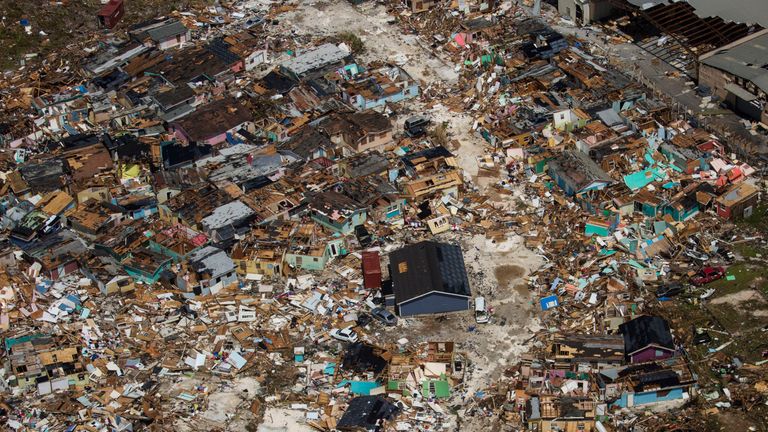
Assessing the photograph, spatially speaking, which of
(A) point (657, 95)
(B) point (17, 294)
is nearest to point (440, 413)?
(B) point (17, 294)

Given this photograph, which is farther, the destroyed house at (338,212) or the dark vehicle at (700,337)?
the destroyed house at (338,212)

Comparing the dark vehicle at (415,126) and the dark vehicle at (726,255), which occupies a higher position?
the dark vehicle at (415,126)

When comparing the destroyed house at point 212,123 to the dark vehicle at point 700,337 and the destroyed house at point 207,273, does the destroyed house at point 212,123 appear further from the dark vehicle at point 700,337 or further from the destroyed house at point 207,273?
the dark vehicle at point 700,337

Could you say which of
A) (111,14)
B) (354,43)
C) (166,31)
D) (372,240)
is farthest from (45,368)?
(111,14)

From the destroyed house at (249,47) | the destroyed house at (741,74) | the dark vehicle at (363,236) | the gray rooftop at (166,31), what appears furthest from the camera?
the gray rooftop at (166,31)

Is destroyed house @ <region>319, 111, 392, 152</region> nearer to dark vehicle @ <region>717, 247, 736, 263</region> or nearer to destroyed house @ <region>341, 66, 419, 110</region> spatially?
destroyed house @ <region>341, 66, 419, 110</region>

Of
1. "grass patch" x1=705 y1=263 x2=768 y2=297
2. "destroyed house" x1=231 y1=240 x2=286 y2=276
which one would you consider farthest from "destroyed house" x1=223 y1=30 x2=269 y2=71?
"grass patch" x1=705 y1=263 x2=768 y2=297

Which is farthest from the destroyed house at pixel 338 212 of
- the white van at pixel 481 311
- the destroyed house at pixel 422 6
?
the destroyed house at pixel 422 6
